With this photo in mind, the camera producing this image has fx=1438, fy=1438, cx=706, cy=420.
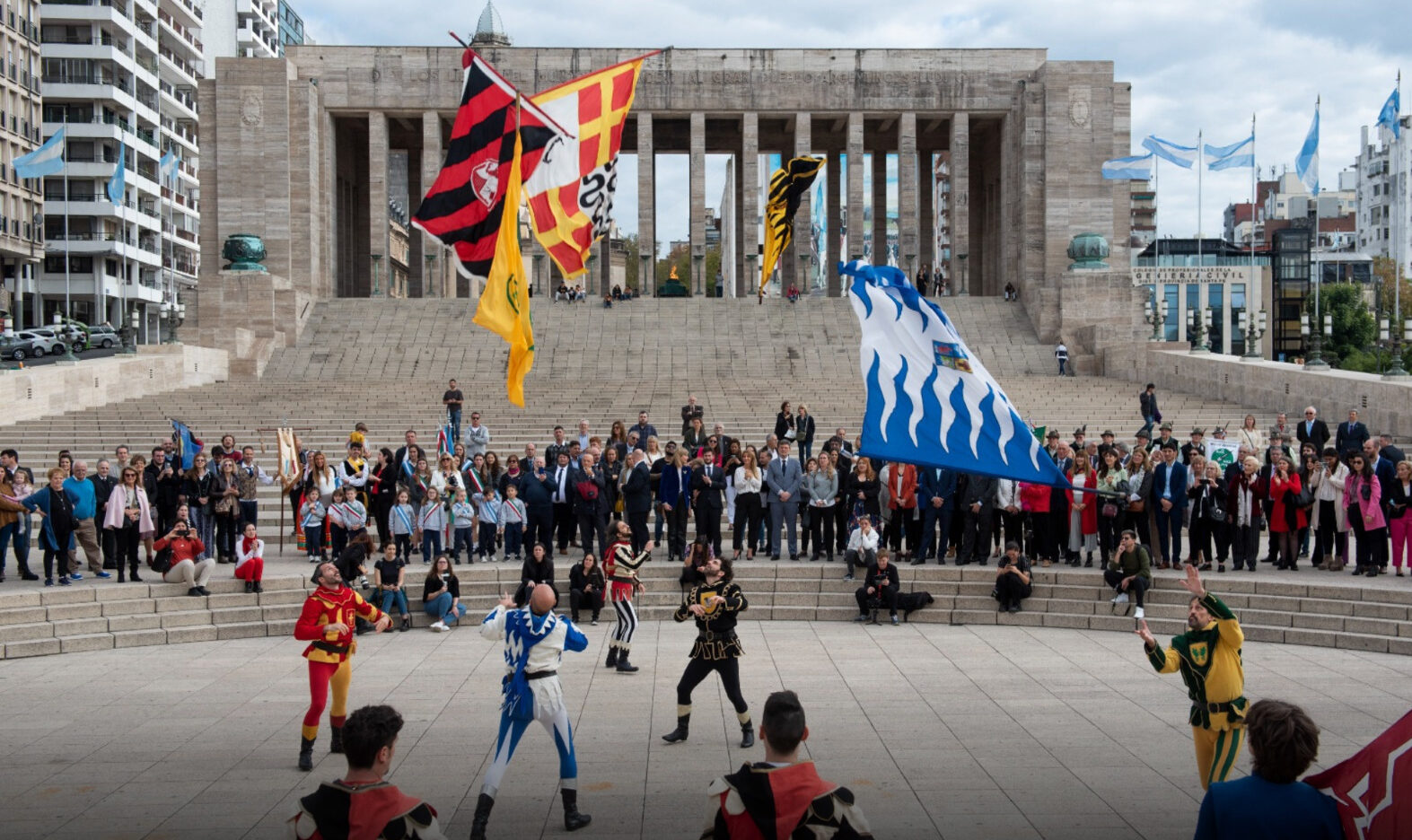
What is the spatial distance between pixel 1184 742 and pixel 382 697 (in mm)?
6316

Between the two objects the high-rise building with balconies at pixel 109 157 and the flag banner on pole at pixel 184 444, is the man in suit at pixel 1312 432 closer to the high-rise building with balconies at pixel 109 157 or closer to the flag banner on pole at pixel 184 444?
the flag banner on pole at pixel 184 444

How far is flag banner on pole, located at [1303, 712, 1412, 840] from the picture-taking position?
473 centimetres

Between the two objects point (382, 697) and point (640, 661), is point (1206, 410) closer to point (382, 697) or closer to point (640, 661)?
point (640, 661)

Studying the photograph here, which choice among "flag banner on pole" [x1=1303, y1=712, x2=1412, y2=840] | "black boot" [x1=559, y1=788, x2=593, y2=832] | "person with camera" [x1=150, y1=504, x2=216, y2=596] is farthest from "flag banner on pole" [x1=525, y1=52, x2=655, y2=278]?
"flag banner on pole" [x1=1303, y1=712, x2=1412, y2=840]

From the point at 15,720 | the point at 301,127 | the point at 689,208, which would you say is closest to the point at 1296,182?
the point at 689,208

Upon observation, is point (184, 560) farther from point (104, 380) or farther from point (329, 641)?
point (104, 380)

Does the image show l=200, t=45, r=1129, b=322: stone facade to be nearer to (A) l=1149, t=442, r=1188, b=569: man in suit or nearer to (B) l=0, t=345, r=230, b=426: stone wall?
(B) l=0, t=345, r=230, b=426: stone wall

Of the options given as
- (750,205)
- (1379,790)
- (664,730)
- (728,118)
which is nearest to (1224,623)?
(1379,790)

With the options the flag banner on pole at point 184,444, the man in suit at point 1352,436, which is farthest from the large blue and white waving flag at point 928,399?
the flag banner on pole at point 184,444

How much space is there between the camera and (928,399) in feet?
27.7

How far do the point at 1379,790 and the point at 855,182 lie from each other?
47.0 metres

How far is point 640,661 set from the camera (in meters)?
13.8

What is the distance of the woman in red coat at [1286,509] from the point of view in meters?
→ 16.7

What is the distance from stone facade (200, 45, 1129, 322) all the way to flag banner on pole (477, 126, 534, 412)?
34143 millimetres
